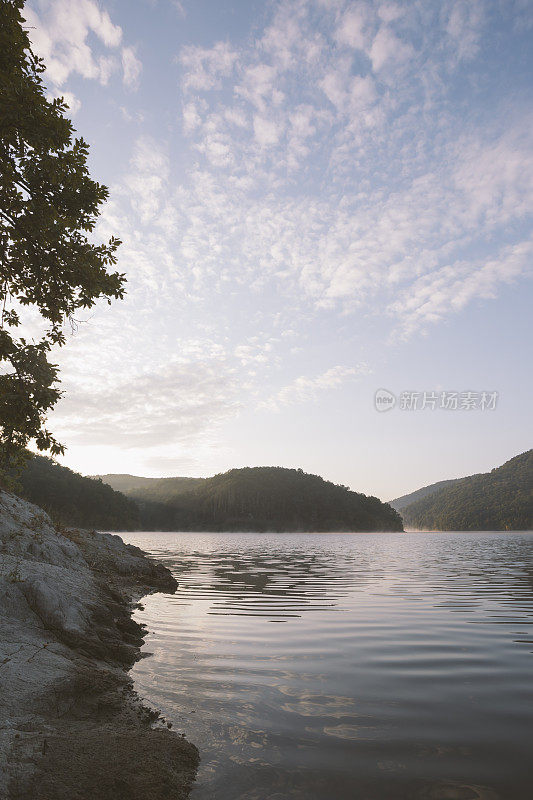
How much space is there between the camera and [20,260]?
10.7 meters

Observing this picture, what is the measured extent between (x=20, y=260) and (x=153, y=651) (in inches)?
371

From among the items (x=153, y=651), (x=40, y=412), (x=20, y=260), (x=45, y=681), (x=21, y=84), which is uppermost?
(x=21, y=84)

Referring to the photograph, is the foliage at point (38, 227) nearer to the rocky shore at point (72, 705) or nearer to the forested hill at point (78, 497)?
the rocky shore at point (72, 705)

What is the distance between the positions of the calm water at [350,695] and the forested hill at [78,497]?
12715 centimetres

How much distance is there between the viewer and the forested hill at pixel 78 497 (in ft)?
442

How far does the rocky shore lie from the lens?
168 inches

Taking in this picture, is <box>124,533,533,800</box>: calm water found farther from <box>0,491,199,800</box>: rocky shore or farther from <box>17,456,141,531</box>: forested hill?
<box>17,456,141,531</box>: forested hill

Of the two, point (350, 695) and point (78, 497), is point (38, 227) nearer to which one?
point (350, 695)

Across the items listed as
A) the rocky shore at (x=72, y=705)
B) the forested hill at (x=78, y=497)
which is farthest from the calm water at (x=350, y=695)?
the forested hill at (x=78, y=497)

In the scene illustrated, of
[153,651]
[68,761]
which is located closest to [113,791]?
[68,761]

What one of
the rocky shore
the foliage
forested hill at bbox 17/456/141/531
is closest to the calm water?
the rocky shore

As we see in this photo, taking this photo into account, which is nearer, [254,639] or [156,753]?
[156,753]

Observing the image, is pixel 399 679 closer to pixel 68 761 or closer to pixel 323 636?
pixel 323 636

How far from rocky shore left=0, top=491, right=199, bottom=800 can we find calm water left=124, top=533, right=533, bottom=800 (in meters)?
0.49
